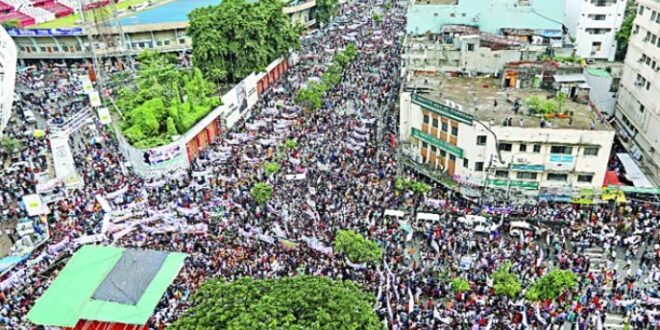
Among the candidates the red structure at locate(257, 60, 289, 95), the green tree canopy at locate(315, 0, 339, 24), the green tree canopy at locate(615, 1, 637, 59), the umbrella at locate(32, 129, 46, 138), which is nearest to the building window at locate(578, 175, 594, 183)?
the green tree canopy at locate(615, 1, 637, 59)

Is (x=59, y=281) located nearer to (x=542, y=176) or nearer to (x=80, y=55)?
(x=542, y=176)

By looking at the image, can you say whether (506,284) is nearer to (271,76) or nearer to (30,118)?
(271,76)

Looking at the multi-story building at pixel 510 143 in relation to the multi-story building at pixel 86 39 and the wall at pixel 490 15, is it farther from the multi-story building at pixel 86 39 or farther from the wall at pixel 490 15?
the multi-story building at pixel 86 39

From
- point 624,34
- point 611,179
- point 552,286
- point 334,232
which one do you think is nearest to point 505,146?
point 611,179

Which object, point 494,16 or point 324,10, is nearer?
point 494,16

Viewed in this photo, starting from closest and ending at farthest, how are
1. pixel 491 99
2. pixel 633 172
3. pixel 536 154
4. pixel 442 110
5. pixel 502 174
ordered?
pixel 536 154, pixel 502 174, pixel 442 110, pixel 633 172, pixel 491 99
